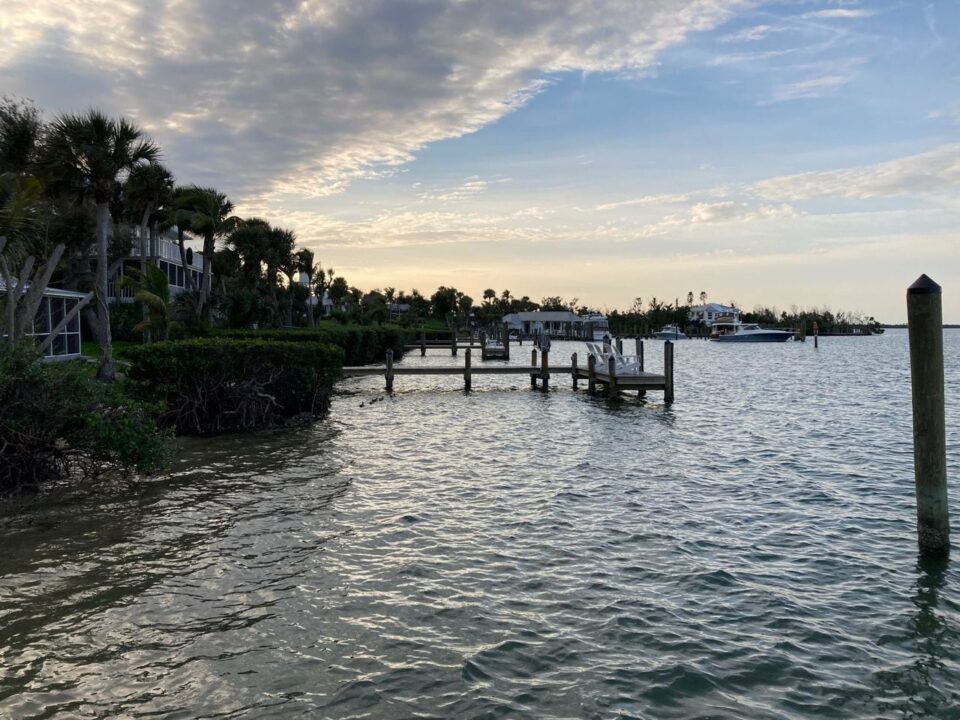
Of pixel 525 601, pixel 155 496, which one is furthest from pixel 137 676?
pixel 155 496

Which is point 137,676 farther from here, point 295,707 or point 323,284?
point 323,284

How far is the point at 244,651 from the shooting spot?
6.36 meters

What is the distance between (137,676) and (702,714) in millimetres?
4614

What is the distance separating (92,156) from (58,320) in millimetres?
12272

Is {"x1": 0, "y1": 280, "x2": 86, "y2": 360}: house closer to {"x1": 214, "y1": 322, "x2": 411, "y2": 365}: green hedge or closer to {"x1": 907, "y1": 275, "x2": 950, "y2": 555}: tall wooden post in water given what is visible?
{"x1": 214, "y1": 322, "x2": 411, "y2": 365}: green hedge

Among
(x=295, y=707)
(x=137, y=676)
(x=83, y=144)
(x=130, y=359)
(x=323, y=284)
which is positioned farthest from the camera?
(x=323, y=284)

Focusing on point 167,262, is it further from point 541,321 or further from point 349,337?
point 541,321

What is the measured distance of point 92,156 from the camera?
21.4m

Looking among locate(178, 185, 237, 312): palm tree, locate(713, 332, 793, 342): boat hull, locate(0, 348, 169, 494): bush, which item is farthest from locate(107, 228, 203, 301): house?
locate(713, 332, 793, 342): boat hull

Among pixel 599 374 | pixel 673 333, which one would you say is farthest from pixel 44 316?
pixel 673 333

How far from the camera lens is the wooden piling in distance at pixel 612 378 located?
28328 mm

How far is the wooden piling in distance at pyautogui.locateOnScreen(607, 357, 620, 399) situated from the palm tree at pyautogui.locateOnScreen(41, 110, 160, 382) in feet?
59.0

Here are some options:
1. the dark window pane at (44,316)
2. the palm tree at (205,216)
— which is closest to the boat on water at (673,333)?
the palm tree at (205,216)

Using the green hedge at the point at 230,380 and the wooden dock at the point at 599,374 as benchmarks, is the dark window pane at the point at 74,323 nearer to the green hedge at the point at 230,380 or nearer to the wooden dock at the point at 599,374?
the wooden dock at the point at 599,374
